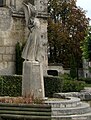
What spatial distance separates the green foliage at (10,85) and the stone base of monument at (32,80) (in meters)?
5.00

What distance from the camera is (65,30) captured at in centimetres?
4775

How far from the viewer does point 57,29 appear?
4606 cm

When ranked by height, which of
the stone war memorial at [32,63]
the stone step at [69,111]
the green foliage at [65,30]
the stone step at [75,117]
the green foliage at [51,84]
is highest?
the green foliage at [65,30]

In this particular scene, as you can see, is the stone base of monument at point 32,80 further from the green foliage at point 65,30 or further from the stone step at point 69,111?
the green foliage at point 65,30

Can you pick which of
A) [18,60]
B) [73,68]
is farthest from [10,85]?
[73,68]

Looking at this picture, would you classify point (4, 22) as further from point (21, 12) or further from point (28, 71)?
point (28, 71)

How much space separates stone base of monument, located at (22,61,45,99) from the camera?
13535 mm

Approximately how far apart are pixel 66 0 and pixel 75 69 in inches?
387

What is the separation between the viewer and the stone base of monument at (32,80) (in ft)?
44.4

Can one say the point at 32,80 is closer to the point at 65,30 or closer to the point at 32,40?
the point at 32,40

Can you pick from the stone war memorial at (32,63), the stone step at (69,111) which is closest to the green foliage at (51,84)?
the stone war memorial at (32,63)

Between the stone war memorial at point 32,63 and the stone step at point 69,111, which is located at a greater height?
the stone war memorial at point 32,63

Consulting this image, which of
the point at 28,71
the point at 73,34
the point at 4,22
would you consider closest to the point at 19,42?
the point at 4,22

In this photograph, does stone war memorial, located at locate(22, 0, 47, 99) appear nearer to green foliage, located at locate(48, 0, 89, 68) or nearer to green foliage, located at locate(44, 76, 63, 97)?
green foliage, located at locate(44, 76, 63, 97)
